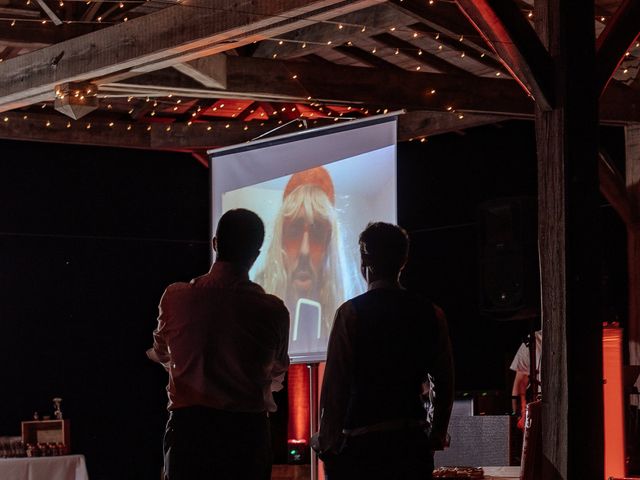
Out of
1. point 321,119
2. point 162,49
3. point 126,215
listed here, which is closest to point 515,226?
point 162,49

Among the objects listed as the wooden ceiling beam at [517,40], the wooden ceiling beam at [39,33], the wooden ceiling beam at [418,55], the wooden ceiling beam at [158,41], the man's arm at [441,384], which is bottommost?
the man's arm at [441,384]

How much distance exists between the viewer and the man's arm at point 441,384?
2.71 metres

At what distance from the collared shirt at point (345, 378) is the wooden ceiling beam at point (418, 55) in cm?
486

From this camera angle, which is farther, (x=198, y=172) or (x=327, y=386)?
(x=198, y=172)

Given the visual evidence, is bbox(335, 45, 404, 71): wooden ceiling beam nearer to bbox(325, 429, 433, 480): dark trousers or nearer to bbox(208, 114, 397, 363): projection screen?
bbox(208, 114, 397, 363): projection screen

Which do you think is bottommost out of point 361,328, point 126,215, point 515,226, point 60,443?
point 60,443

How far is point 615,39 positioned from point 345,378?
6.10 ft

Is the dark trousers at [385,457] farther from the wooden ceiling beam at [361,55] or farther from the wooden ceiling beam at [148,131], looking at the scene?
the wooden ceiling beam at [148,131]

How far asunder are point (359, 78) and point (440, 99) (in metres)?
0.49

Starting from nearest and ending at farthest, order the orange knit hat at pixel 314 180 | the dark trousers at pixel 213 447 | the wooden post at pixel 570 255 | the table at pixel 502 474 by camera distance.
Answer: the dark trousers at pixel 213 447 < the wooden post at pixel 570 255 < the table at pixel 502 474 < the orange knit hat at pixel 314 180

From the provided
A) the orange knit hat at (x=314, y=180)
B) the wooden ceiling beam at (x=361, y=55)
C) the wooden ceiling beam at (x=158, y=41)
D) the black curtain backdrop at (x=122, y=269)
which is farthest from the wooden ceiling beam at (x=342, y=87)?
the black curtain backdrop at (x=122, y=269)

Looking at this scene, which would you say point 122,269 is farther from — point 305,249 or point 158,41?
point 158,41

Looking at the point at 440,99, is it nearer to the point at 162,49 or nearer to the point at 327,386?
the point at 162,49

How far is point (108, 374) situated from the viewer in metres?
9.05
